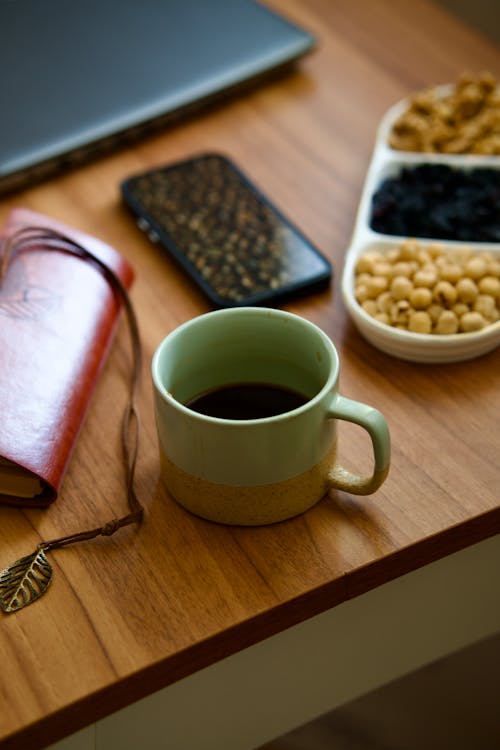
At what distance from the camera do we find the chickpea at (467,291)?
0.73 meters

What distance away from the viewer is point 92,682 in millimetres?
533

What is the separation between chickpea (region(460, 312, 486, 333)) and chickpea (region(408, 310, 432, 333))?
25 millimetres

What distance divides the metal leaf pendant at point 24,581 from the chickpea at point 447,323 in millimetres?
335

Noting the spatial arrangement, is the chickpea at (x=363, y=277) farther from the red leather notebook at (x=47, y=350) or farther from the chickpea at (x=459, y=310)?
the red leather notebook at (x=47, y=350)

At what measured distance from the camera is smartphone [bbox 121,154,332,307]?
0.79m

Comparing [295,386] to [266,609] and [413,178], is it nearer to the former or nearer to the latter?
[266,609]

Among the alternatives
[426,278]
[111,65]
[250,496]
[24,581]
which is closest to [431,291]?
[426,278]

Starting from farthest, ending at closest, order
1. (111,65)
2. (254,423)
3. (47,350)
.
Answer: (111,65), (47,350), (254,423)

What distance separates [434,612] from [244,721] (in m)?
0.16

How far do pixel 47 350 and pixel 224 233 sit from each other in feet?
0.76

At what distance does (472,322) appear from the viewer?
2.35 ft

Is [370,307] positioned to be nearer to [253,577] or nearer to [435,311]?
[435,311]

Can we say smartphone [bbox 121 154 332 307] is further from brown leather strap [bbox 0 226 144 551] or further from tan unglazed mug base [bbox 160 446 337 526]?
tan unglazed mug base [bbox 160 446 337 526]

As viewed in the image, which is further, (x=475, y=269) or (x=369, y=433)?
(x=475, y=269)
